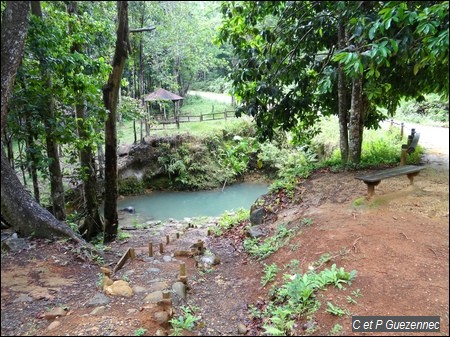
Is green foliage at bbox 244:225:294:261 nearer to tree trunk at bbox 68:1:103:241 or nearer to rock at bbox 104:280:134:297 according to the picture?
rock at bbox 104:280:134:297

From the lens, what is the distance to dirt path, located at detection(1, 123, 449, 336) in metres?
3.43

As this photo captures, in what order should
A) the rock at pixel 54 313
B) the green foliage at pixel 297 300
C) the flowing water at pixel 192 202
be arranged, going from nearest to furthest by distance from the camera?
1. the rock at pixel 54 313
2. the green foliage at pixel 297 300
3. the flowing water at pixel 192 202

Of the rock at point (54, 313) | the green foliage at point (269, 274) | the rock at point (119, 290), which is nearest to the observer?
the rock at point (54, 313)

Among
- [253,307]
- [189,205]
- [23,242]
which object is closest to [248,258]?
[253,307]

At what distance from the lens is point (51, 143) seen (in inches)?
293

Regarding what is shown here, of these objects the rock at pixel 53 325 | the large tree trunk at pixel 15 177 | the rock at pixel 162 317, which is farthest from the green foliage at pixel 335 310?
the large tree trunk at pixel 15 177

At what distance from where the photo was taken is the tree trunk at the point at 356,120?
735cm

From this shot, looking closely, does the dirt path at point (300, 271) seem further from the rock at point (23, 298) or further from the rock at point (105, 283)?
the rock at point (105, 283)

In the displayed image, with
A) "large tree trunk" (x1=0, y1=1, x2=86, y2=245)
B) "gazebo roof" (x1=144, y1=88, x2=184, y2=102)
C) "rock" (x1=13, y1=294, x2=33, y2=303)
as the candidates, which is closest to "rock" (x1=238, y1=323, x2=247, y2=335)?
"rock" (x1=13, y1=294, x2=33, y2=303)

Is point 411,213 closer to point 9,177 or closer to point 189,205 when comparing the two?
point 9,177

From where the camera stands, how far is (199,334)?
142 inches

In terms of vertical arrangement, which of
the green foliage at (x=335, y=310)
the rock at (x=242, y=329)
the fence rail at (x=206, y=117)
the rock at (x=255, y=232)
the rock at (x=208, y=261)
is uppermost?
the fence rail at (x=206, y=117)

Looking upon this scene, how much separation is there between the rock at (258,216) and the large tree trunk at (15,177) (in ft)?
14.0

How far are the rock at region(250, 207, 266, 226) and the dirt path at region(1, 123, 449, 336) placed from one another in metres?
1.24
